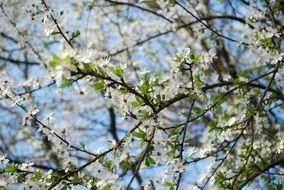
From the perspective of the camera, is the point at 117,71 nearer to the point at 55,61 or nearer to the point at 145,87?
the point at 145,87

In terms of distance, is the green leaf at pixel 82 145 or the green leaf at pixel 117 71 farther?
the green leaf at pixel 82 145

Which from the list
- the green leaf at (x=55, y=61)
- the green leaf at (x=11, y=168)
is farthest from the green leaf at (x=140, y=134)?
the green leaf at (x=55, y=61)

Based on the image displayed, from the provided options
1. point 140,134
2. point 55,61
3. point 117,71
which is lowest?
point 55,61

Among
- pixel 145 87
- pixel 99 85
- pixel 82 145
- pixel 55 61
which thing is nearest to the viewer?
pixel 55 61

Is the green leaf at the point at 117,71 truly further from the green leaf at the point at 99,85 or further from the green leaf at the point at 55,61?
the green leaf at the point at 55,61

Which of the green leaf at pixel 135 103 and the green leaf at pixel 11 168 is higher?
the green leaf at pixel 135 103

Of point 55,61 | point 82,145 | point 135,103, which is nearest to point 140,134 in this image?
point 135,103

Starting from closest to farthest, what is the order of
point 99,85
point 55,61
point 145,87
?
point 55,61 < point 99,85 < point 145,87

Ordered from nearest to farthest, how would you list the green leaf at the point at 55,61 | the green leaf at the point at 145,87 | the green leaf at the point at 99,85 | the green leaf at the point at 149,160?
1. the green leaf at the point at 55,61
2. the green leaf at the point at 99,85
3. the green leaf at the point at 145,87
4. the green leaf at the point at 149,160

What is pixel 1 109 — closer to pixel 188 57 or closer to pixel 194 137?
pixel 194 137

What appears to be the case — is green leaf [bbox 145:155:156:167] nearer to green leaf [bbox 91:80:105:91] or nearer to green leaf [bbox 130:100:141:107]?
green leaf [bbox 130:100:141:107]

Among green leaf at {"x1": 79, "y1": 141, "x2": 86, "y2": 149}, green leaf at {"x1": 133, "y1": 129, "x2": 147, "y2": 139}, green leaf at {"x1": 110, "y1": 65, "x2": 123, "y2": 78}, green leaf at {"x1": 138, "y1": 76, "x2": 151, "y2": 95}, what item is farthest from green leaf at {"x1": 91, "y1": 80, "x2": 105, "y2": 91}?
green leaf at {"x1": 79, "y1": 141, "x2": 86, "y2": 149}

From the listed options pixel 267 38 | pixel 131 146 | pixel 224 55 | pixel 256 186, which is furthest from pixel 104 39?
pixel 131 146
